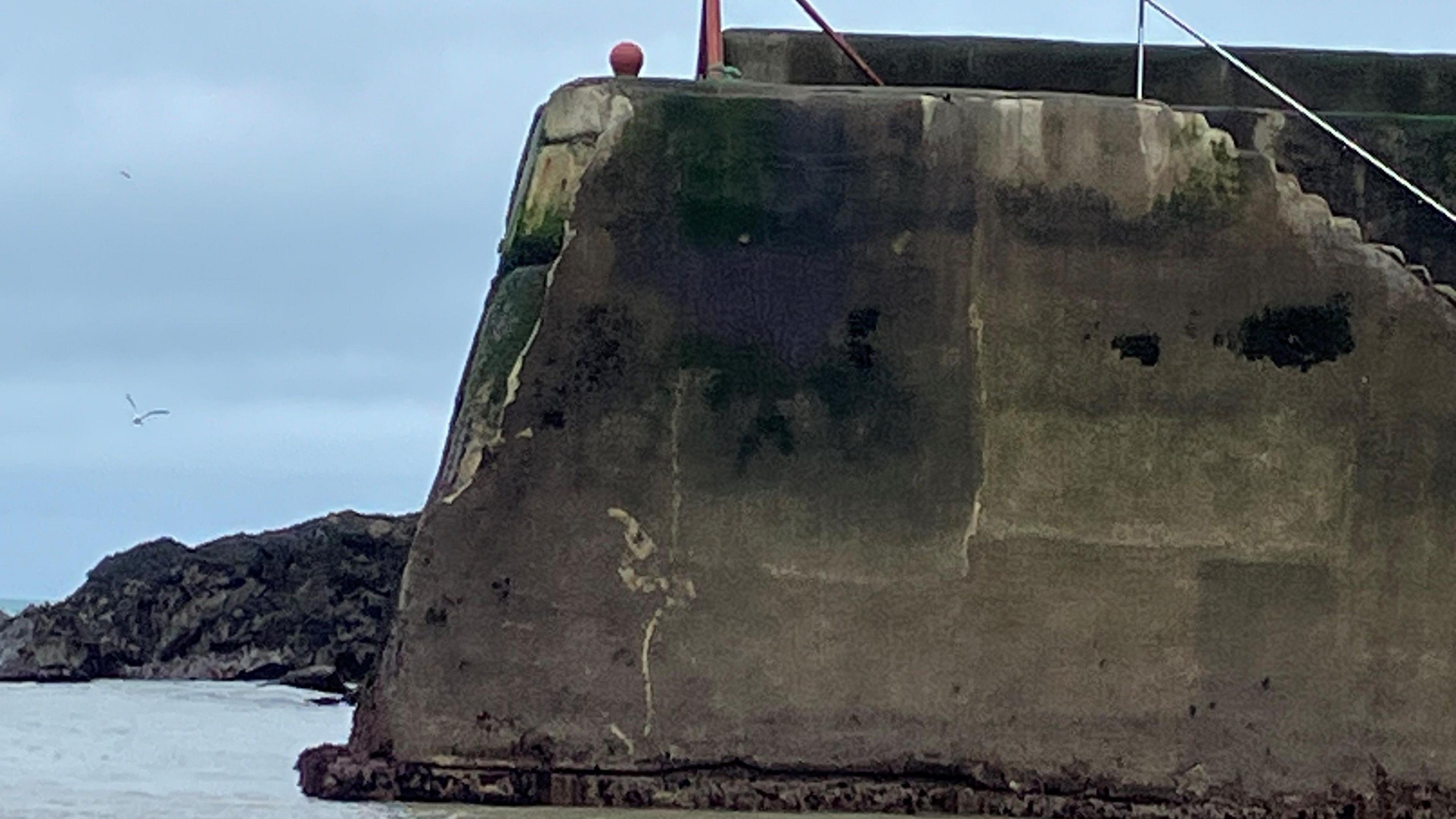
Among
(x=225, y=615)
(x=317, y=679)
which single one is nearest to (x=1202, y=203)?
(x=317, y=679)

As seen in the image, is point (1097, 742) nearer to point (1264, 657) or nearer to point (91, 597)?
point (1264, 657)

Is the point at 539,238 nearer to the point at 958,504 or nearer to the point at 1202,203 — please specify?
the point at 958,504

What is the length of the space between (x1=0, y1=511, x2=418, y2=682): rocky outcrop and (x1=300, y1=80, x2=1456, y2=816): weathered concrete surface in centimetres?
1119

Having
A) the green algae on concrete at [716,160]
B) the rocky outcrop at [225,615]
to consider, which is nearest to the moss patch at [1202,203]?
the green algae on concrete at [716,160]

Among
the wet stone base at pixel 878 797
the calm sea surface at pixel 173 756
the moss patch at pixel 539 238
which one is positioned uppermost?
the moss patch at pixel 539 238

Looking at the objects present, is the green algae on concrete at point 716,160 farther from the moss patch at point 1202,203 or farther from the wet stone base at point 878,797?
the wet stone base at point 878,797

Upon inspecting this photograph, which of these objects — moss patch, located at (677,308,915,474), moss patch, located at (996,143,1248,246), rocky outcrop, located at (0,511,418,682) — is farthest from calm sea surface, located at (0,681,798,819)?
moss patch, located at (996,143,1248,246)

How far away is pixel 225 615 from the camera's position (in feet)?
66.1

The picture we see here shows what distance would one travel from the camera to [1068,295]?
802cm

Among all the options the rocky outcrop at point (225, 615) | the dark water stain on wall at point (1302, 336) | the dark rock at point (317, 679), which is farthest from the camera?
the rocky outcrop at point (225, 615)

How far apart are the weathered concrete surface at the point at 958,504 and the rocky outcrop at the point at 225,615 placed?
11.2 meters

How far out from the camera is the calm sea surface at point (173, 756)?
340 inches

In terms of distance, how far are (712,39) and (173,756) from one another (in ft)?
16.1

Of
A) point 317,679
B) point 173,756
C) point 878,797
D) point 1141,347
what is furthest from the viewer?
point 317,679
